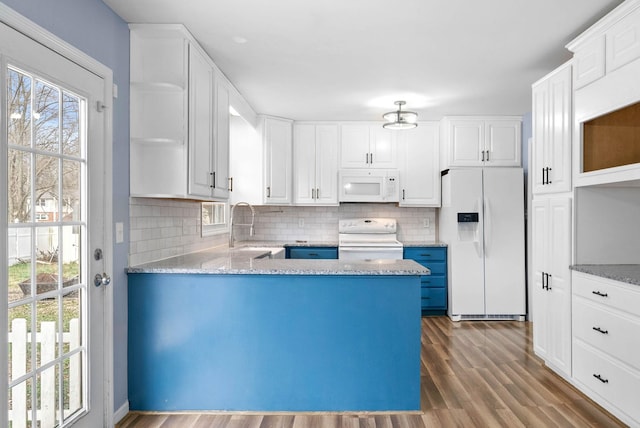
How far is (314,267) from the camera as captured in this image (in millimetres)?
2457

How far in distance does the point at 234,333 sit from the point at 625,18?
9.33 ft

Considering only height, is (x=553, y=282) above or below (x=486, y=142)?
below

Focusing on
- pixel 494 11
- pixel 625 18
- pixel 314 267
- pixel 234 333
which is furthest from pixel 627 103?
pixel 234 333

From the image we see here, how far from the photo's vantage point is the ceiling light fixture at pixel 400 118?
420 cm

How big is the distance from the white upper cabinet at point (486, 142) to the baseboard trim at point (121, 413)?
3.96 metres

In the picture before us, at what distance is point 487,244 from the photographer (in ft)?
14.9

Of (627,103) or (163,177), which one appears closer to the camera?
(627,103)

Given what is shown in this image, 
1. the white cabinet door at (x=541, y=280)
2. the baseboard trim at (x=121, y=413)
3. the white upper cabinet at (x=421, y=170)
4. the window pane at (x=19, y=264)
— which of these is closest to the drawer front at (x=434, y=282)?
the white upper cabinet at (x=421, y=170)

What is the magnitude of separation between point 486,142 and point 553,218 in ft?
6.49

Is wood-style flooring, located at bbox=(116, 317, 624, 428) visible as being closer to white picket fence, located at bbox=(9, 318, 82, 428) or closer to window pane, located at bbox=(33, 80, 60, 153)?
white picket fence, located at bbox=(9, 318, 82, 428)

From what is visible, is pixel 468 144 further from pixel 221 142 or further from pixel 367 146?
pixel 221 142

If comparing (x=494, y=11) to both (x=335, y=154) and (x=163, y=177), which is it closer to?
(x=163, y=177)

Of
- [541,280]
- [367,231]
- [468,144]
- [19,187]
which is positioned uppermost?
[468,144]

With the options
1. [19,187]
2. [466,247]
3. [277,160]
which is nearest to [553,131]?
[466,247]
